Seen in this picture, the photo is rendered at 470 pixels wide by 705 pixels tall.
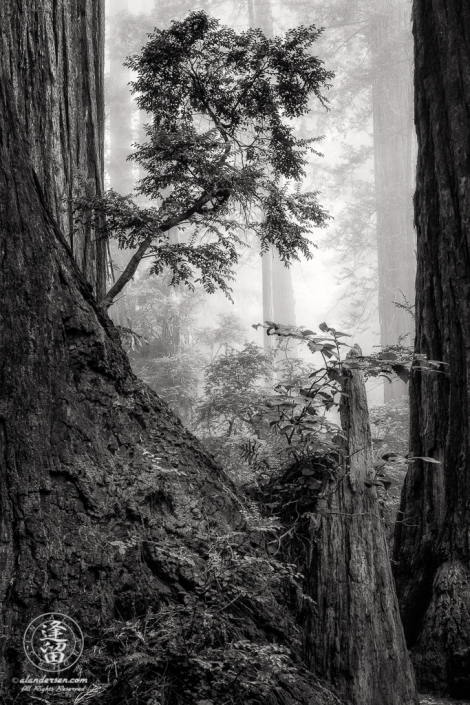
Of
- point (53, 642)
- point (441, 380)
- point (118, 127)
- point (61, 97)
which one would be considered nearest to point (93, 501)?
point (53, 642)

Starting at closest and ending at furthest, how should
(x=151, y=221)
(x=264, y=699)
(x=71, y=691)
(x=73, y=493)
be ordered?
(x=71, y=691), (x=264, y=699), (x=73, y=493), (x=151, y=221)

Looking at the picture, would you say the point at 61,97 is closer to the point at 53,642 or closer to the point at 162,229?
the point at 162,229

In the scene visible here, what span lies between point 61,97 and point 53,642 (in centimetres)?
336

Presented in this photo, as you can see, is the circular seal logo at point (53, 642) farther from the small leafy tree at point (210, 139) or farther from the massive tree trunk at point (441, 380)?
the small leafy tree at point (210, 139)

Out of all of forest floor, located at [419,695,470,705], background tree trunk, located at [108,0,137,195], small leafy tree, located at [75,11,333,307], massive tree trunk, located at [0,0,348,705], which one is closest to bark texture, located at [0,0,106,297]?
small leafy tree, located at [75,11,333,307]

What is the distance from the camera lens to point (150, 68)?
13.2 feet

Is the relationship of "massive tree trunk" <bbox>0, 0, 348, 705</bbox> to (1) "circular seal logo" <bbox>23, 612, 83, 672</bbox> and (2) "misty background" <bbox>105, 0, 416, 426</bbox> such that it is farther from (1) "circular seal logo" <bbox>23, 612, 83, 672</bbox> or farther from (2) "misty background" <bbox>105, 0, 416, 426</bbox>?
(2) "misty background" <bbox>105, 0, 416, 426</bbox>

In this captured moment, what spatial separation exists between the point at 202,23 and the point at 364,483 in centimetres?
306

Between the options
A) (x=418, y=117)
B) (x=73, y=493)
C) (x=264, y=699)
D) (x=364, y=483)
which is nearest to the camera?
(x=264, y=699)

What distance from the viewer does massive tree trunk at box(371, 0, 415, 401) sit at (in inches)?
749

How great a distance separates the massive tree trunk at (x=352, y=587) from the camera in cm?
260

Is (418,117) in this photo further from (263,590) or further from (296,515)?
(263,590)

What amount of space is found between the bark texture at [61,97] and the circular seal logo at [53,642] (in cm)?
243

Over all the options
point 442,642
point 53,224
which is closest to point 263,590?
point 442,642
